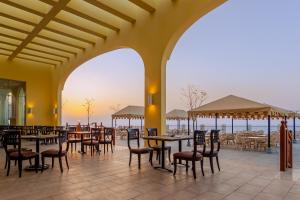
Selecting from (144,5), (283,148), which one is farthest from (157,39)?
(283,148)

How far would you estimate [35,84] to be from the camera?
13016mm

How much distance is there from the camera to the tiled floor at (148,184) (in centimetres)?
327

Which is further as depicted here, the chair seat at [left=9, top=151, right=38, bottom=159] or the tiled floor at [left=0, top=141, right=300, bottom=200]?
the chair seat at [left=9, top=151, right=38, bottom=159]

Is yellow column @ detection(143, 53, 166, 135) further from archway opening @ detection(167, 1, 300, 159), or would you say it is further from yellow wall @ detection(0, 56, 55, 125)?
yellow wall @ detection(0, 56, 55, 125)

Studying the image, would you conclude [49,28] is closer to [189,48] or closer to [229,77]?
[189,48]

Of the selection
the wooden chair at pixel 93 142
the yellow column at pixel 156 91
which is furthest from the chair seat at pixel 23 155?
the yellow column at pixel 156 91

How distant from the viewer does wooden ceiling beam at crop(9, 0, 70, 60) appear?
6.82 metres

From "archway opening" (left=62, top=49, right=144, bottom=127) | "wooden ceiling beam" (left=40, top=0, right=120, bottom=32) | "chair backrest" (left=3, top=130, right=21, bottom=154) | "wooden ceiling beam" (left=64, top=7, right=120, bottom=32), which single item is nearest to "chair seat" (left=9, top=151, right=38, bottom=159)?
"chair backrest" (left=3, top=130, right=21, bottom=154)

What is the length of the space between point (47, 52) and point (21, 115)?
447 cm

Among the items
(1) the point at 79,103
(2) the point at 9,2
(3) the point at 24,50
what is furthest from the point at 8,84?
(2) the point at 9,2

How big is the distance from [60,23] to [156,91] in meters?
4.04

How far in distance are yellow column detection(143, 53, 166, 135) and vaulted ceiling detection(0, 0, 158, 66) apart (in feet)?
5.38

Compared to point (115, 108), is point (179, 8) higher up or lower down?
higher up

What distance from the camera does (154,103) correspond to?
7.66 m
